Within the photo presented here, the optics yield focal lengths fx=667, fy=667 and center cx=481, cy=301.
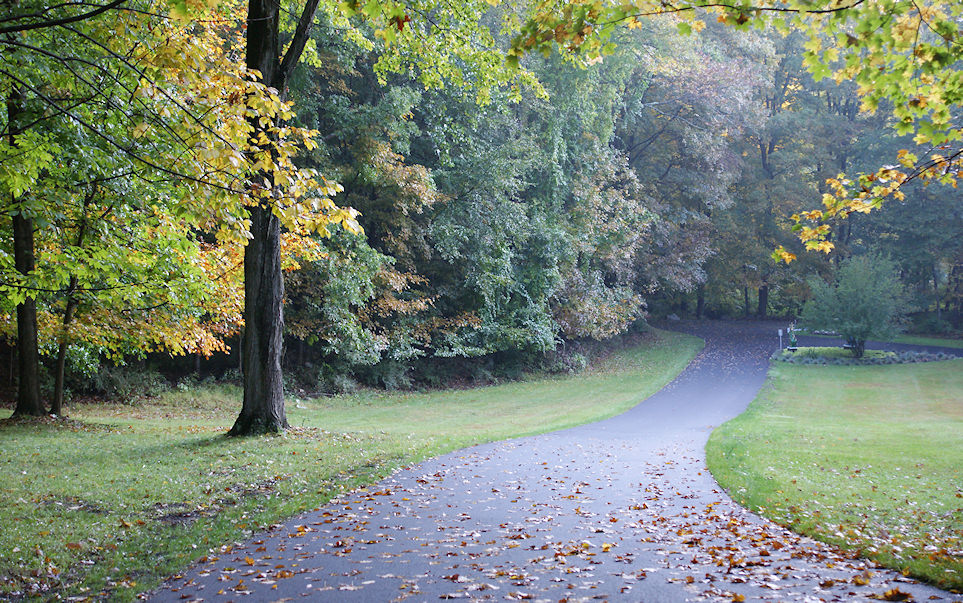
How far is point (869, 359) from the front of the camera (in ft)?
93.0

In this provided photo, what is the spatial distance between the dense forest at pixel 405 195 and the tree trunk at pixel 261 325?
0.15 m

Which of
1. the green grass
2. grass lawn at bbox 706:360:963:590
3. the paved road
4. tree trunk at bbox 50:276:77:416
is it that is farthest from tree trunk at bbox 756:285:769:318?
tree trunk at bbox 50:276:77:416

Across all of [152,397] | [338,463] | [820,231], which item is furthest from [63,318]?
[820,231]

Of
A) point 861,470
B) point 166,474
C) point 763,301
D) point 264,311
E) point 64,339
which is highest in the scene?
point 763,301

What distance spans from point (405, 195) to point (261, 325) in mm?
10264

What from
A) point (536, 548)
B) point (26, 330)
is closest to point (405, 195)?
point (26, 330)

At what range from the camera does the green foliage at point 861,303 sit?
2784cm

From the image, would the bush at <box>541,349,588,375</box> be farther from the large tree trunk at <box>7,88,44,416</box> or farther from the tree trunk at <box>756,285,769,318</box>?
the tree trunk at <box>756,285,769,318</box>

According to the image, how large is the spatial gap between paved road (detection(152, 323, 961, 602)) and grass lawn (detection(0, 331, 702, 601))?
0.52m

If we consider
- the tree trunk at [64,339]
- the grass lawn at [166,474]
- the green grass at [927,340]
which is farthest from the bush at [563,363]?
the tree trunk at [64,339]

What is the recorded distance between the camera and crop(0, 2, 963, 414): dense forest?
281 inches

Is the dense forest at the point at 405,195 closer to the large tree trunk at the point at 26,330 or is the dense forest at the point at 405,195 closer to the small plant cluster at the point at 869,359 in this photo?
the large tree trunk at the point at 26,330

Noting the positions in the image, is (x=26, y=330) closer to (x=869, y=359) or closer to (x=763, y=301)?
(x=869, y=359)

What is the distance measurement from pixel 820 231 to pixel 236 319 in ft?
38.2
